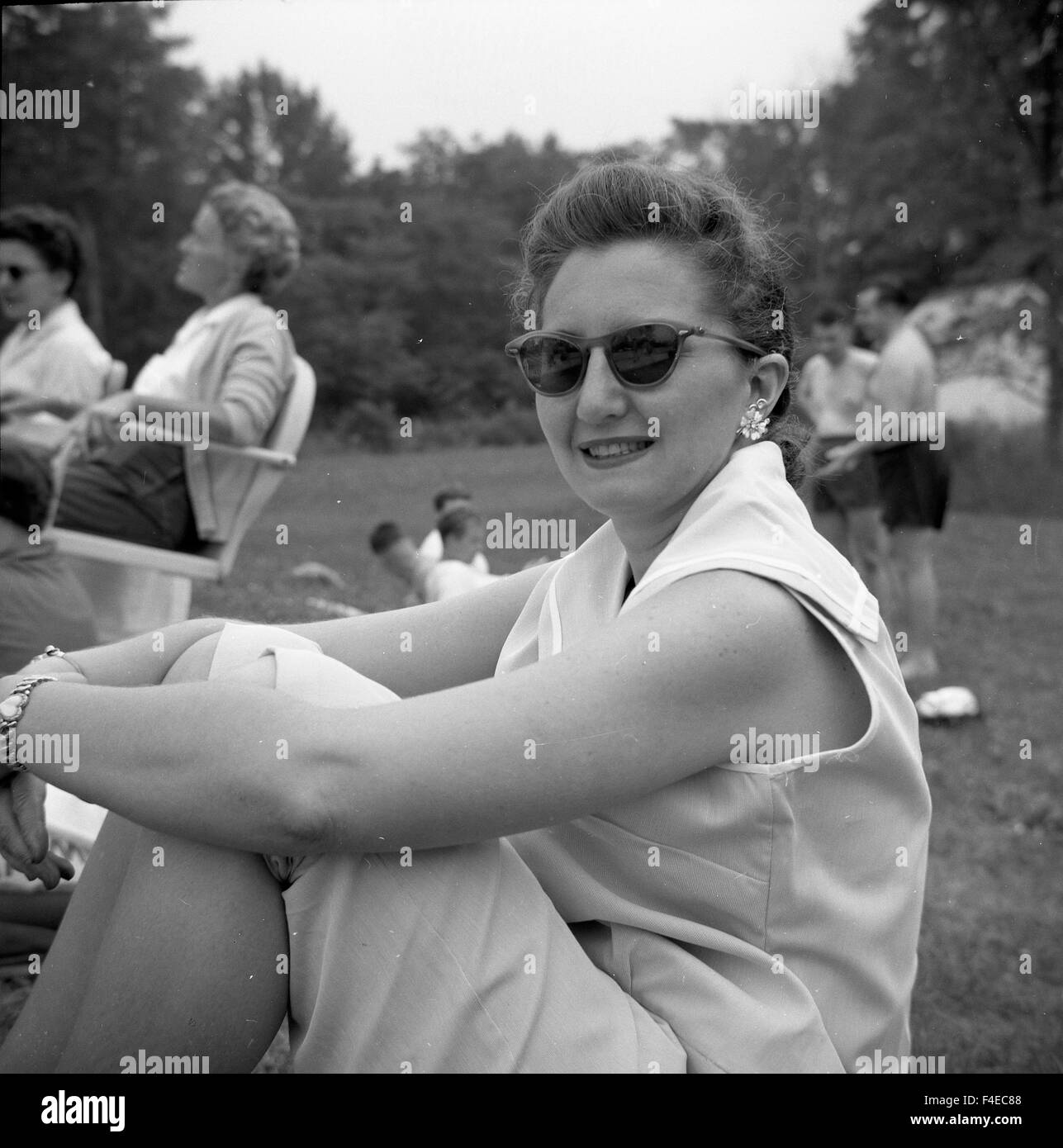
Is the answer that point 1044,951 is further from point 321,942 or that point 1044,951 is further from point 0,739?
point 0,739

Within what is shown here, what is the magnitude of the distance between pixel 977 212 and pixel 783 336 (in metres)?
8.83

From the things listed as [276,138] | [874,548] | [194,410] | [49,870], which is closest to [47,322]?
[194,410]

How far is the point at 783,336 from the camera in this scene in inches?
61.9

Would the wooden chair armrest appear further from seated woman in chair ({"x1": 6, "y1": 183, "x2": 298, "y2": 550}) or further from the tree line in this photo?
the tree line

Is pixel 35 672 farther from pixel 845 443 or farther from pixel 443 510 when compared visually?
pixel 845 443

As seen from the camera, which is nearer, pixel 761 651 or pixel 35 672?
pixel 761 651

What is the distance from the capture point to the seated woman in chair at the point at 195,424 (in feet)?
12.9

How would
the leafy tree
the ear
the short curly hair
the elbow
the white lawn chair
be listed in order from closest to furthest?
the elbow → the ear → the white lawn chair → the short curly hair → the leafy tree

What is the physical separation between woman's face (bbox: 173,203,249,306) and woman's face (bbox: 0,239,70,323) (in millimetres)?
723

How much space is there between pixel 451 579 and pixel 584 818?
3442 millimetres

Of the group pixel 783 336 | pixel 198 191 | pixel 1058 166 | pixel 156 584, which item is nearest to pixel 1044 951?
pixel 783 336

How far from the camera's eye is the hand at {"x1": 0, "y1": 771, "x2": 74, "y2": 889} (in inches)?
56.4

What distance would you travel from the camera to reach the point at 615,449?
4.81 ft

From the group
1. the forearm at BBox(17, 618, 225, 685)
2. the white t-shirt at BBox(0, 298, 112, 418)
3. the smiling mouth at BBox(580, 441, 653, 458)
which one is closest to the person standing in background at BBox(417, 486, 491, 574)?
the white t-shirt at BBox(0, 298, 112, 418)
